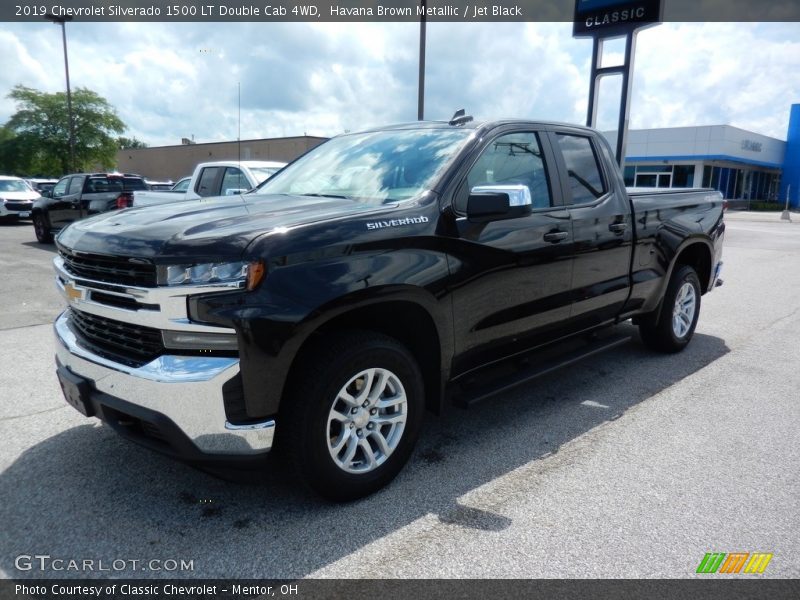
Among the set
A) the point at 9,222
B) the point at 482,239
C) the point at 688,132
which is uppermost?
the point at 688,132

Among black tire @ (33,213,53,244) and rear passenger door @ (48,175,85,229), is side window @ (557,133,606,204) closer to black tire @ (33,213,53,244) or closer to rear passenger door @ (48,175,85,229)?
rear passenger door @ (48,175,85,229)

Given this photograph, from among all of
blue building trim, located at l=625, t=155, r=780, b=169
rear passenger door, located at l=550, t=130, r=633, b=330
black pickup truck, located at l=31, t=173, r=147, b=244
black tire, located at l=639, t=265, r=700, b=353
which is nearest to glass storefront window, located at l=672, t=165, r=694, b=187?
blue building trim, located at l=625, t=155, r=780, b=169

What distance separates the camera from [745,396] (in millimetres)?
4730

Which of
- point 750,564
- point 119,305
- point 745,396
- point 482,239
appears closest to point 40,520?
point 119,305

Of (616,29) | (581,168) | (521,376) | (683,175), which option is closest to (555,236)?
(581,168)

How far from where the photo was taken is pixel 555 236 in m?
4.04

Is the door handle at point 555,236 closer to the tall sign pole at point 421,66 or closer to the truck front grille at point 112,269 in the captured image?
the truck front grille at point 112,269

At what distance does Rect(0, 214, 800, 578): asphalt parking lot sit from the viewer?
2656 mm

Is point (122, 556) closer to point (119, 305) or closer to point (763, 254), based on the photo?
point (119, 305)

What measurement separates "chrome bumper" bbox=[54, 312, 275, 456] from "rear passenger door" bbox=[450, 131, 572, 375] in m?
1.31

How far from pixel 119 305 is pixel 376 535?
1.58 metres

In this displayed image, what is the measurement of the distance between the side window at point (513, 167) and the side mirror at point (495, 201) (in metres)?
0.16

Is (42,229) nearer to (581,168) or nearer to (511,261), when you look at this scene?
(581,168)

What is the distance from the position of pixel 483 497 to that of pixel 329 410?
3.21ft
